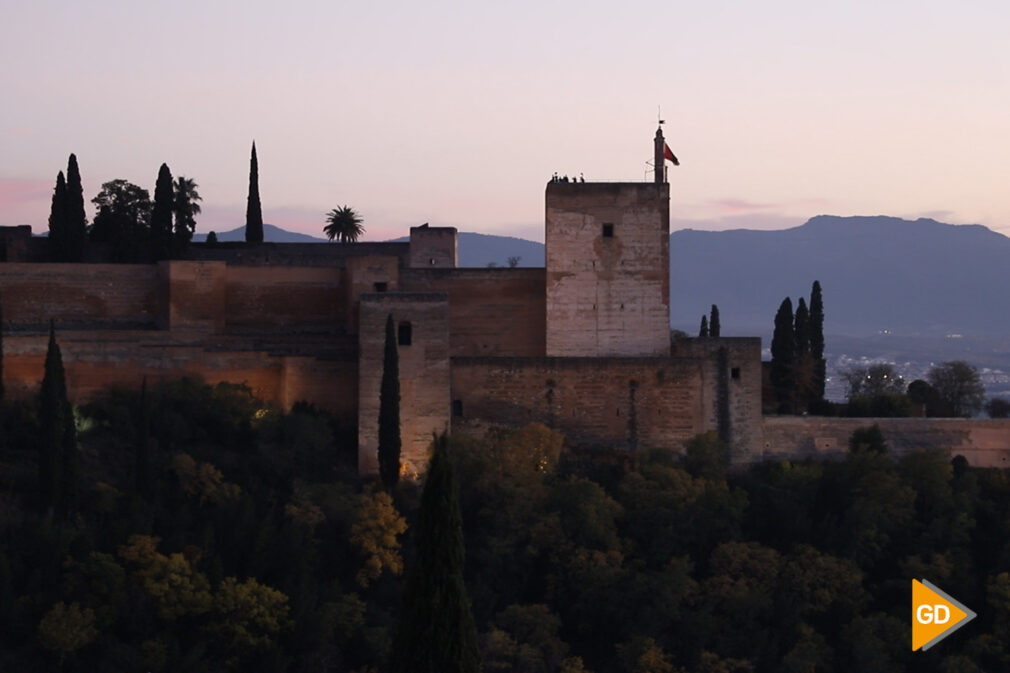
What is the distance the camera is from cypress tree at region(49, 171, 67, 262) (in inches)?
1430

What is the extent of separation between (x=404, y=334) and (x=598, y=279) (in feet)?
15.6

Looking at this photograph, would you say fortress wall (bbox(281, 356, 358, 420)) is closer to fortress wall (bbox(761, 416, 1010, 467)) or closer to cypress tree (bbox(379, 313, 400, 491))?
cypress tree (bbox(379, 313, 400, 491))

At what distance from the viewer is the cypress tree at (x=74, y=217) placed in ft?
119

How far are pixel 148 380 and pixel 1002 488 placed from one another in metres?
16.0

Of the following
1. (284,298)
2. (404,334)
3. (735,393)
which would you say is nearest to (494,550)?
(404,334)

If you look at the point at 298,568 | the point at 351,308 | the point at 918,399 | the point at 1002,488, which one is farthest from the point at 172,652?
the point at 918,399

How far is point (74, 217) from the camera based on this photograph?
36.3 meters

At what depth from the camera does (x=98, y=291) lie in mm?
33344

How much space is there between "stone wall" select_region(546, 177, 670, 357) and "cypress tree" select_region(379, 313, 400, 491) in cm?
458

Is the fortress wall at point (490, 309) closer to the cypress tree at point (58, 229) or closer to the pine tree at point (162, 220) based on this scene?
the pine tree at point (162, 220)

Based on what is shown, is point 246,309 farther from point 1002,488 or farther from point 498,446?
point 1002,488

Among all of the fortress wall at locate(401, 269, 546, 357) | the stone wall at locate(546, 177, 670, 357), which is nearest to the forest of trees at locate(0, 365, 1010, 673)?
the stone wall at locate(546, 177, 670, 357)

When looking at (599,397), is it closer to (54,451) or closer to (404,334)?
(404,334)

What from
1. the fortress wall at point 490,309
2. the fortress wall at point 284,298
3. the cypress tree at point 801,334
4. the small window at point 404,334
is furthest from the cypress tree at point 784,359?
the fortress wall at point 284,298
